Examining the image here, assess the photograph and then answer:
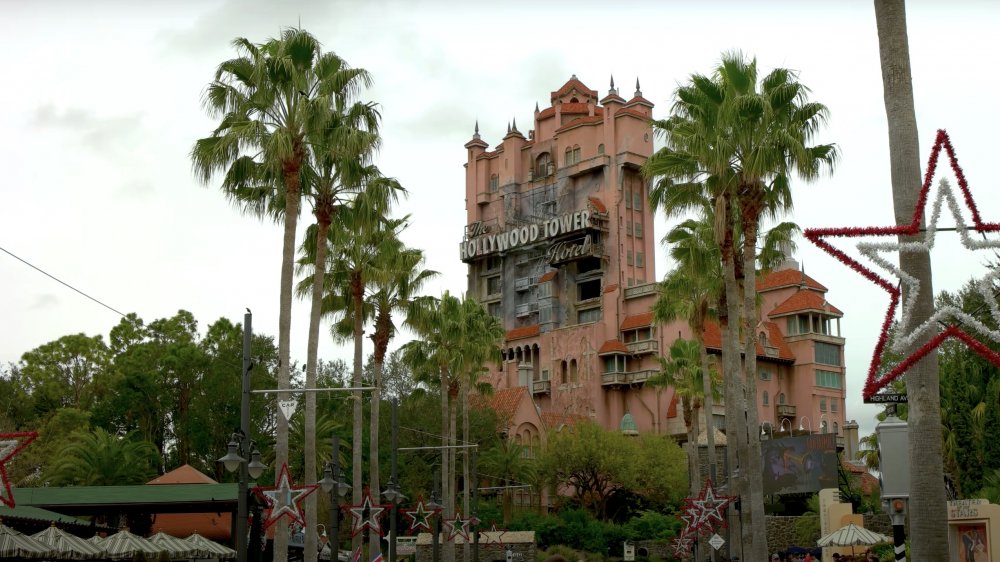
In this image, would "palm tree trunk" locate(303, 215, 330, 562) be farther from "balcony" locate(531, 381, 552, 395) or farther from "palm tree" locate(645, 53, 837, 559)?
"balcony" locate(531, 381, 552, 395)

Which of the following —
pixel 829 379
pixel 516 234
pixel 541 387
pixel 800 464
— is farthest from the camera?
pixel 516 234

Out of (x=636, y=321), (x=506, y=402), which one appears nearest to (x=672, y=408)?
(x=636, y=321)

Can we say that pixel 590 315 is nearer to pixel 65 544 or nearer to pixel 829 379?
pixel 829 379

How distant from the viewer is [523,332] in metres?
98.9

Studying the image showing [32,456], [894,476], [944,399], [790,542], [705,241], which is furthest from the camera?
[790,542]

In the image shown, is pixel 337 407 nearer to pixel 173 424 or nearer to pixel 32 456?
pixel 173 424

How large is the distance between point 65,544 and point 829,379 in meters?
77.4

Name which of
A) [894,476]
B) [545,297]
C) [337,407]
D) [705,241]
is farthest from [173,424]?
[894,476]

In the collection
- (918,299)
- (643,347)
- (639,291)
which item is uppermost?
(639,291)

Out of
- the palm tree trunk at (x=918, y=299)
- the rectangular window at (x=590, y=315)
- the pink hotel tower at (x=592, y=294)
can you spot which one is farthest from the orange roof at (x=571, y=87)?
the palm tree trunk at (x=918, y=299)

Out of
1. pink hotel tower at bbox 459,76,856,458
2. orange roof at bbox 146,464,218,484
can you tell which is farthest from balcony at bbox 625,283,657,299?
orange roof at bbox 146,464,218,484

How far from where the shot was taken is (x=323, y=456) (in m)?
60.3

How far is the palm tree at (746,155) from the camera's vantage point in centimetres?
2739

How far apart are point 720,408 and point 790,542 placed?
20.8m
